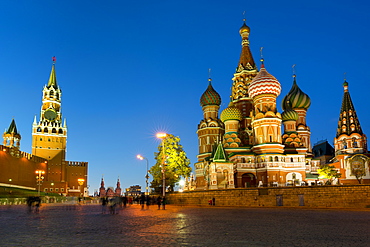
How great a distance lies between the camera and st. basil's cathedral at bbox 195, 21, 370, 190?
49406mm

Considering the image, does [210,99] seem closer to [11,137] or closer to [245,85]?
[245,85]

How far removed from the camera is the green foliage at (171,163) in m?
46.0

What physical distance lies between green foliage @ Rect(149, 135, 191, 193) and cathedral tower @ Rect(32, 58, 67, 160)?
69.0m

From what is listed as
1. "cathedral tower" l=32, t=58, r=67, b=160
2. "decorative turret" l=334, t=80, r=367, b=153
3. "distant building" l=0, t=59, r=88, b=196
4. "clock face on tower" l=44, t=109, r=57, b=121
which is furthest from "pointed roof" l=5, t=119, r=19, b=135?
"decorative turret" l=334, t=80, r=367, b=153

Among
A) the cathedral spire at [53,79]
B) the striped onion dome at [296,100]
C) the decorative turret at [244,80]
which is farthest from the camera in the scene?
the cathedral spire at [53,79]

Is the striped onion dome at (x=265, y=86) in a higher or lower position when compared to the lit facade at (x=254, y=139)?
higher

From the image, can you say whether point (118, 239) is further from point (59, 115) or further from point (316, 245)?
point (59, 115)

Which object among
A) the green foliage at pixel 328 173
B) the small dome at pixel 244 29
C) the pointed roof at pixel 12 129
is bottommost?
the green foliage at pixel 328 173

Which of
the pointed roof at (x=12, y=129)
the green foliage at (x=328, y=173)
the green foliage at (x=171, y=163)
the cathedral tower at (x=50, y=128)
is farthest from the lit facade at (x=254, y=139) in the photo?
the pointed roof at (x=12, y=129)

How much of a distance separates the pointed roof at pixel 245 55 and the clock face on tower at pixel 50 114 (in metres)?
71.4

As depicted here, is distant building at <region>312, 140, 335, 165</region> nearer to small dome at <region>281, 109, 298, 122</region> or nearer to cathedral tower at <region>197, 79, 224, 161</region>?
small dome at <region>281, 109, 298, 122</region>

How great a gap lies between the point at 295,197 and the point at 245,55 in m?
40.1

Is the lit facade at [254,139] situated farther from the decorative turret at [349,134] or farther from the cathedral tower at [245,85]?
the decorative turret at [349,134]

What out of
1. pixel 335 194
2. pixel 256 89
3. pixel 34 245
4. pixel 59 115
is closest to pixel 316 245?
pixel 34 245
